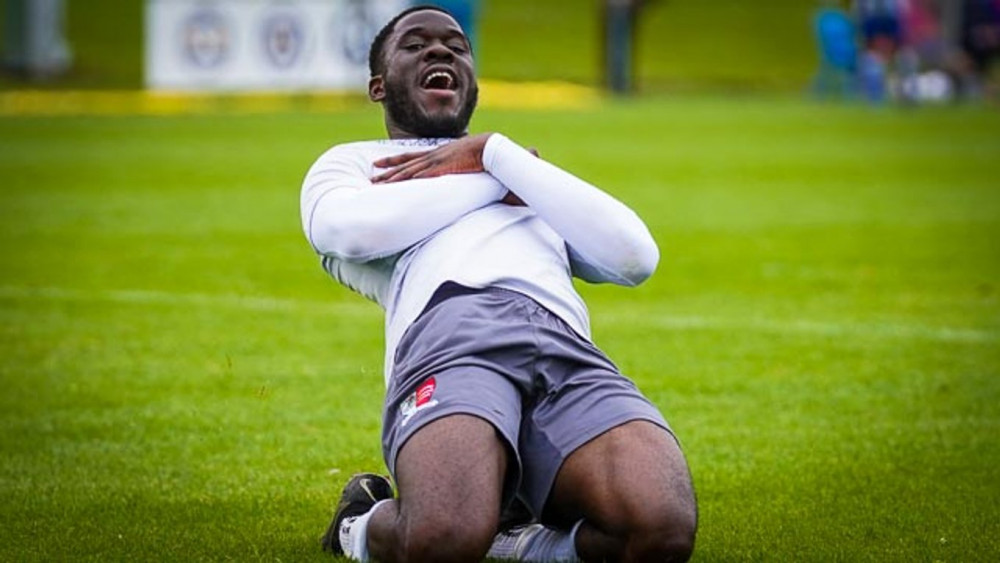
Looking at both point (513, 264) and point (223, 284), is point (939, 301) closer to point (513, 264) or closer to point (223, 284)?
point (223, 284)

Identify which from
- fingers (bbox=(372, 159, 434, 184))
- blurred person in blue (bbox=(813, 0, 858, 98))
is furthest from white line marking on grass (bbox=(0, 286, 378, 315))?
blurred person in blue (bbox=(813, 0, 858, 98))

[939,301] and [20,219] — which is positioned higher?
[939,301]

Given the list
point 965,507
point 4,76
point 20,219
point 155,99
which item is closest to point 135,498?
point 965,507

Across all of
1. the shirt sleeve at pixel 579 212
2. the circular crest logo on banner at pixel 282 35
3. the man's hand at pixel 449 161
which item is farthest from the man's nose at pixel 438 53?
the circular crest logo on banner at pixel 282 35

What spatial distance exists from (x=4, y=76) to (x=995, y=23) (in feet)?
65.4

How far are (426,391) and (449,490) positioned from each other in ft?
1.08

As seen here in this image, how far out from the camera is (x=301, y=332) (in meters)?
9.88

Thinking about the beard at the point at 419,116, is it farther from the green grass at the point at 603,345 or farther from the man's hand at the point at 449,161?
the green grass at the point at 603,345

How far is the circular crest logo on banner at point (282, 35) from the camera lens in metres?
32.2

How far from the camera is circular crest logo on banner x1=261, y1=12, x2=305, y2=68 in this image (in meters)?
32.2

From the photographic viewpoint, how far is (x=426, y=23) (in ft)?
17.8

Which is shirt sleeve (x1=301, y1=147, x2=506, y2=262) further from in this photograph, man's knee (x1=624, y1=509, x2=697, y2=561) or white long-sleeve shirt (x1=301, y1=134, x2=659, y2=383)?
man's knee (x1=624, y1=509, x2=697, y2=561)

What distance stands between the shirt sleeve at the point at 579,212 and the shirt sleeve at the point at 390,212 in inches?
3.8

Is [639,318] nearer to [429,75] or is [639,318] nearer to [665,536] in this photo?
[429,75]
